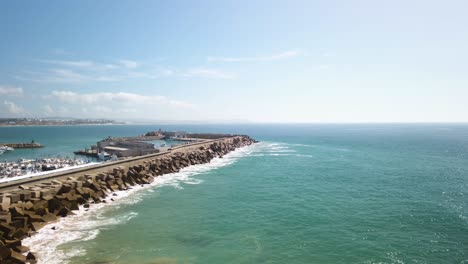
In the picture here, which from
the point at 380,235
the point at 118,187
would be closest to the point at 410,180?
the point at 380,235

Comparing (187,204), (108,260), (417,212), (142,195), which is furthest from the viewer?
(142,195)

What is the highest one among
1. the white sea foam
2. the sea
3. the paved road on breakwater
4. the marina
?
the paved road on breakwater

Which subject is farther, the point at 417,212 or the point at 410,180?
the point at 410,180

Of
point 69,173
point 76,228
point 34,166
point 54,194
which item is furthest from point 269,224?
point 34,166

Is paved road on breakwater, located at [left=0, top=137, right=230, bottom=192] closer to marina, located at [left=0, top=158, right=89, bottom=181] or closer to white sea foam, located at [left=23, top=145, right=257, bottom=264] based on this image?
white sea foam, located at [left=23, top=145, right=257, bottom=264]

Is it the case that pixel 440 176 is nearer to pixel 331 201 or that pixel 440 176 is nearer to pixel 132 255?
pixel 331 201

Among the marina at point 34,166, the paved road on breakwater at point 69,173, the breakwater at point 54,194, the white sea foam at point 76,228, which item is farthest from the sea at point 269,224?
the marina at point 34,166

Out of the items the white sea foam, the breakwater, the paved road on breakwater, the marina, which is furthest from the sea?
the marina

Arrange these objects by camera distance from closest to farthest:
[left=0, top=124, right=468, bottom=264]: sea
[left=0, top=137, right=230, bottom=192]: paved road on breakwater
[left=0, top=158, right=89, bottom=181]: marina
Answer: [left=0, top=124, right=468, bottom=264]: sea, [left=0, top=137, right=230, bottom=192]: paved road on breakwater, [left=0, top=158, right=89, bottom=181]: marina

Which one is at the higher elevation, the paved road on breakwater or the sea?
the paved road on breakwater
